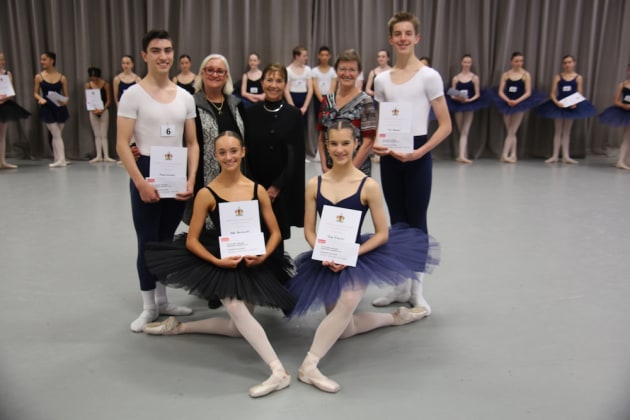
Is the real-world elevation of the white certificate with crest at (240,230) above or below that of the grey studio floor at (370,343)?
above

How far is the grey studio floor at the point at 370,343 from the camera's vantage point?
2115mm

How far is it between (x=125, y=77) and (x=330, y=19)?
3.25 metres

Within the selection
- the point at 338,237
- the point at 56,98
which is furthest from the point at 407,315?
the point at 56,98

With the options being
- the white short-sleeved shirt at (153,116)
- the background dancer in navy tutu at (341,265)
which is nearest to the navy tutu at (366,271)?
the background dancer in navy tutu at (341,265)

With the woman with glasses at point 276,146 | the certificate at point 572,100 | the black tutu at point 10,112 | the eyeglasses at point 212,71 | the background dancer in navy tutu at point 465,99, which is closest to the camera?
the eyeglasses at point 212,71

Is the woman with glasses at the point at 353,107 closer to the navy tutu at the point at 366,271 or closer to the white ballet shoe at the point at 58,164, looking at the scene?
the navy tutu at the point at 366,271

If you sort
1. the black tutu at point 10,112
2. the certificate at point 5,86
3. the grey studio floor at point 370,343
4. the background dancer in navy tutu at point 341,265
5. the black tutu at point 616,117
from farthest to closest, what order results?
the black tutu at point 616,117
the black tutu at point 10,112
the certificate at point 5,86
the background dancer in navy tutu at point 341,265
the grey studio floor at point 370,343

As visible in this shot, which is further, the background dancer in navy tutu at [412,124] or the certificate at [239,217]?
the background dancer in navy tutu at [412,124]

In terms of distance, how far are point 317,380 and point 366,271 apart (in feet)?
1.64

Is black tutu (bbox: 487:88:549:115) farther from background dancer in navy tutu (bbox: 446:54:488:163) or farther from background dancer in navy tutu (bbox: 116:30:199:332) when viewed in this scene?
background dancer in navy tutu (bbox: 116:30:199:332)

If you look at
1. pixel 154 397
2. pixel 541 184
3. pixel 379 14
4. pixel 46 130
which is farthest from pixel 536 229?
pixel 46 130

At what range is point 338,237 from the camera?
2.42m

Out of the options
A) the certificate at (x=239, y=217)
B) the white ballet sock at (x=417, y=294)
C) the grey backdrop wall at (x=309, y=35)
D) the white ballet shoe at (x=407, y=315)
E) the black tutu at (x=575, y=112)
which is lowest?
the white ballet shoe at (x=407, y=315)

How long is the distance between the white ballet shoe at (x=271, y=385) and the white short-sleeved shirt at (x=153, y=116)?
47.4 inches
